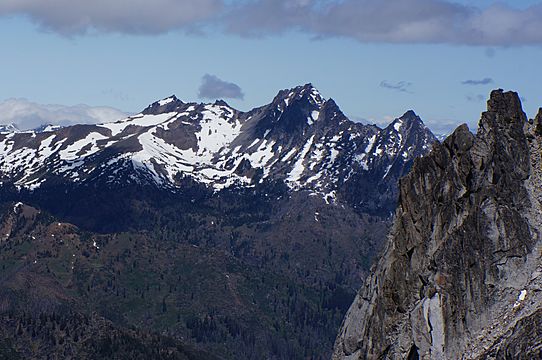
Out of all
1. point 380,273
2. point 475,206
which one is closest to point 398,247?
point 380,273

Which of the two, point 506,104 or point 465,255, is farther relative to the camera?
point 506,104

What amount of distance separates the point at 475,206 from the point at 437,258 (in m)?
5.69

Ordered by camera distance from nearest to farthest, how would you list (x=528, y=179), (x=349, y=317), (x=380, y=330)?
(x=528, y=179)
(x=380, y=330)
(x=349, y=317)

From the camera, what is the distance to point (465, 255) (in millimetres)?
76938

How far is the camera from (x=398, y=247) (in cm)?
8719

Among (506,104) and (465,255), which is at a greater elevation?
(506,104)

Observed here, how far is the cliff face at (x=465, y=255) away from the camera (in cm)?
7312

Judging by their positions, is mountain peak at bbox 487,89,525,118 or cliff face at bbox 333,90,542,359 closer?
cliff face at bbox 333,90,542,359

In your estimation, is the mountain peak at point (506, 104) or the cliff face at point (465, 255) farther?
the mountain peak at point (506, 104)

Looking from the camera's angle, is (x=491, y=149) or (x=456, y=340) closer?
(x=456, y=340)

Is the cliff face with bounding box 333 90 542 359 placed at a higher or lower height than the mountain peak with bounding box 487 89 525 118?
lower

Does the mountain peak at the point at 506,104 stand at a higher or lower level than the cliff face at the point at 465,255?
higher

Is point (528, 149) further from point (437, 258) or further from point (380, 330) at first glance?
point (380, 330)

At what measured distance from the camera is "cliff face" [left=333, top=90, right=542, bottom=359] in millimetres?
73125
